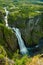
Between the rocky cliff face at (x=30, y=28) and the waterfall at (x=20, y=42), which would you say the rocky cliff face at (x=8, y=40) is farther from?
the rocky cliff face at (x=30, y=28)

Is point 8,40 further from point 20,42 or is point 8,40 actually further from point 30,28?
point 30,28

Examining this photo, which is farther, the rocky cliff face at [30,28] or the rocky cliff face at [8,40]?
the rocky cliff face at [30,28]

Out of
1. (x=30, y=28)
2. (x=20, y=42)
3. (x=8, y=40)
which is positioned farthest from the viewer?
(x=30, y=28)

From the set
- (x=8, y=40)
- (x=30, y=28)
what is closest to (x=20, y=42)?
(x=8, y=40)

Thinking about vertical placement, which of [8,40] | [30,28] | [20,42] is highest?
[8,40]

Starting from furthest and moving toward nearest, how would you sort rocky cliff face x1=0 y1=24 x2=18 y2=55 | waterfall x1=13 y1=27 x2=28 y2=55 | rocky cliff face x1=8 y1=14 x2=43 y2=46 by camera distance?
rocky cliff face x1=8 y1=14 x2=43 y2=46, waterfall x1=13 y1=27 x2=28 y2=55, rocky cliff face x1=0 y1=24 x2=18 y2=55

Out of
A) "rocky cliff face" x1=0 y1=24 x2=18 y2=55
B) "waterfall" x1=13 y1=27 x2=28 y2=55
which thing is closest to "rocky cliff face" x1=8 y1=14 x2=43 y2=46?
"waterfall" x1=13 y1=27 x2=28 y2=55

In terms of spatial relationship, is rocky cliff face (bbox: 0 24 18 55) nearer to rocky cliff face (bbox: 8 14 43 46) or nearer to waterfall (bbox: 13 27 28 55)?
waterfall (bbox: 13 27 28 55)

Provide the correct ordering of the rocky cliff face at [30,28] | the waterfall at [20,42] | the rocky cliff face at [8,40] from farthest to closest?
the rocky cliff face at [30,28], the waterfall at [20,42], the rocky cliff face at [8,40]

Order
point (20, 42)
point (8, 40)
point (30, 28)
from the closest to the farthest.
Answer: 1. point (8, 40)
2. point (20, 42)
3. point (30, 28)

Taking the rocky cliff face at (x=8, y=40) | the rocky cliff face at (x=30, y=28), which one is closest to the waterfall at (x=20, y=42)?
the rocky cliff face at (x=30, y=28)

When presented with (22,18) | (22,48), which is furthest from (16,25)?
(22,48)

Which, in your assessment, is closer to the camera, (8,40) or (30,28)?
(8,40)
